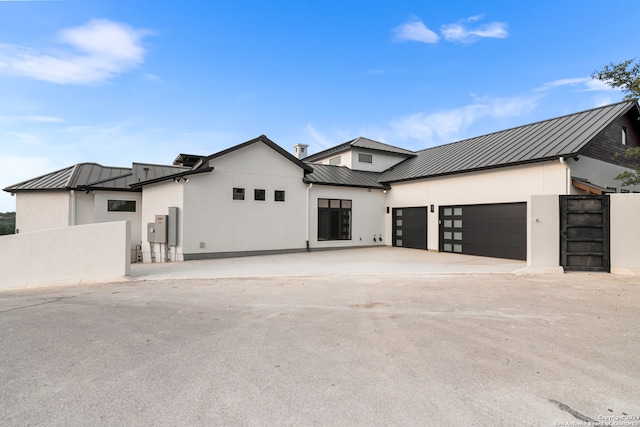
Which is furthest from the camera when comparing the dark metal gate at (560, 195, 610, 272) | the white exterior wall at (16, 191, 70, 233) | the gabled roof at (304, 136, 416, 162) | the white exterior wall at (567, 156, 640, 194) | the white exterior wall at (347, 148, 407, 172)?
the gabled roof at (304, 136, 416, 162)

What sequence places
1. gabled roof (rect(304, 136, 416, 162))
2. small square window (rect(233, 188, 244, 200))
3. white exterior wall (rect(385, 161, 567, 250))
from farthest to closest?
gabled roof (rect(304, 136, 416, 162)) < small square window (rect(233, 188, 244, 200)) < white exterior wall (rect(385, 161, 567, 250))

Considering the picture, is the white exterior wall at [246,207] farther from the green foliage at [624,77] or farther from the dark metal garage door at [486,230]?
the green foliage at [624,77]

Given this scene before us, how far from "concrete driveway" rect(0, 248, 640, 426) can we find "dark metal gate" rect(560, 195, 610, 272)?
103 inches

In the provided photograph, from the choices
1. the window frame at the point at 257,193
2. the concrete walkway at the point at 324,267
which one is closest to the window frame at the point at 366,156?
the window frame at the point at 257,193

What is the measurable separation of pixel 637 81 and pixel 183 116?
754 inches

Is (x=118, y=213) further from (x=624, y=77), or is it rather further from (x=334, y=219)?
(x=624, y=77)

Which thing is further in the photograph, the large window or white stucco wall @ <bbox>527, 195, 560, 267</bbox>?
the large window

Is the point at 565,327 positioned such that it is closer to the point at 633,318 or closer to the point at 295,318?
the point at 633,318

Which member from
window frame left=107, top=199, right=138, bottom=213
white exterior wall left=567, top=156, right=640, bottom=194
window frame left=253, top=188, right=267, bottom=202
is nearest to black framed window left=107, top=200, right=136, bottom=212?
window frame left=107, top=199, right=138, bottom=213

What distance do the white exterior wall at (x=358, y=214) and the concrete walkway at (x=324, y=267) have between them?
121 inches

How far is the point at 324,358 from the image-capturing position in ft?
12.6

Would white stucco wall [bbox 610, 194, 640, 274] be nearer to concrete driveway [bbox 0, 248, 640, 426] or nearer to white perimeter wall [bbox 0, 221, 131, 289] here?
concrete driveway [bbox 0, 248, 640, 426]

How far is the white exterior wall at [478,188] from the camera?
1245 cm

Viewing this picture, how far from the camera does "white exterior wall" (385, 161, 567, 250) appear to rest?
490 inches
